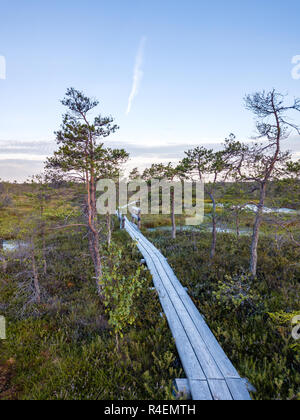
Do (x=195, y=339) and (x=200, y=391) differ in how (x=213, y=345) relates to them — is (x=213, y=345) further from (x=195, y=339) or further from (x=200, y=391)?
(x=200, y=391)

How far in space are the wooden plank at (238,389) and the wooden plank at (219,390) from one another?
104mm

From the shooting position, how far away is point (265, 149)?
834cm

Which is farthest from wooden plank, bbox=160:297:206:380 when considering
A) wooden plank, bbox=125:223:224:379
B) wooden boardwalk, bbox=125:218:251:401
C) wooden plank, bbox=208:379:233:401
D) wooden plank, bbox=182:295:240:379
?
wooden plank, bbox=182:295:240:379

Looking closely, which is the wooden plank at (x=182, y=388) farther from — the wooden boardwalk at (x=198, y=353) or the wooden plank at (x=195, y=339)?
the wooden plank at (x=195, y=339)

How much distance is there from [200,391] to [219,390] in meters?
0.44

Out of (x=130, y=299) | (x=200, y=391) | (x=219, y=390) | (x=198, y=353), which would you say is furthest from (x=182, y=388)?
(x=130, y=299)

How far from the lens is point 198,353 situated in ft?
17.4

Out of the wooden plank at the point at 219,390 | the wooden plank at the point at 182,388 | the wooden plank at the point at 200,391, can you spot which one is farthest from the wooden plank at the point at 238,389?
the wooden plank at the point at 182,388

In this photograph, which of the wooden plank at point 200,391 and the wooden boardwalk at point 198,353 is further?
the wooden boardwalk at point 198,353

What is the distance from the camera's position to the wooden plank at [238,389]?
4020 millimetres

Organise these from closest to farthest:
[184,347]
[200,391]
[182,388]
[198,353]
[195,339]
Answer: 1. [200,391]
2. [182,388]
3. [198,353]
4. [184,347]
5. [195,339]

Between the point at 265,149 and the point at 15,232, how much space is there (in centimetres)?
1297

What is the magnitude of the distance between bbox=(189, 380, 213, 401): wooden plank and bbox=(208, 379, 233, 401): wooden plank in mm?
94
